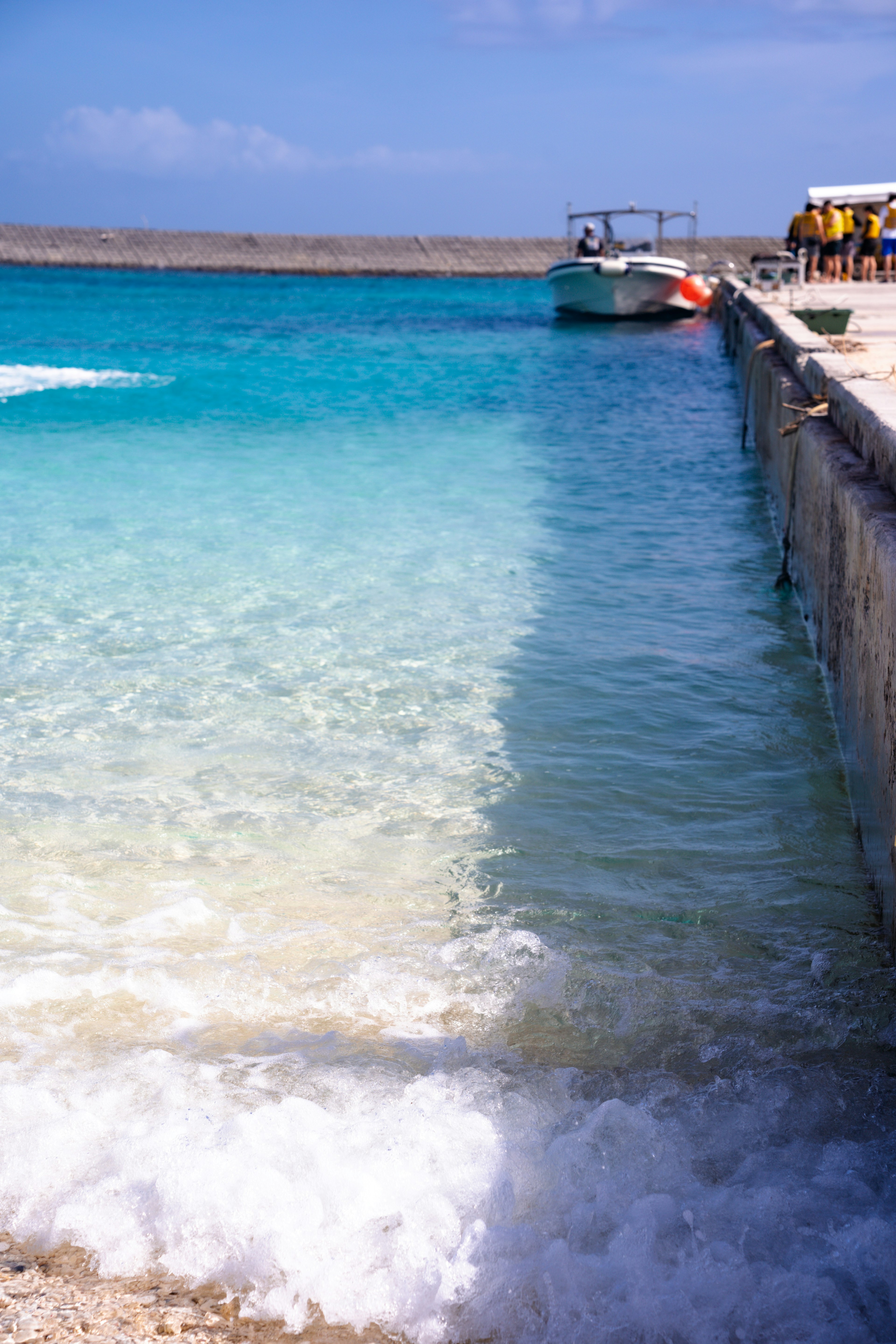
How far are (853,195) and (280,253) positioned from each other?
4557 centimetres

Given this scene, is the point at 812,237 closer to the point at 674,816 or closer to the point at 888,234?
the point at 888,234

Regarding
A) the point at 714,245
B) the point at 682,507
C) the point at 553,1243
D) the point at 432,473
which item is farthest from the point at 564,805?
the point at 714,245

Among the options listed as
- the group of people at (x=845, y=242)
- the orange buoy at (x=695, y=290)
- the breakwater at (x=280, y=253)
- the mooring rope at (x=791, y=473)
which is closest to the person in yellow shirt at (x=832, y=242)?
the group of people at (x=845, y=242)

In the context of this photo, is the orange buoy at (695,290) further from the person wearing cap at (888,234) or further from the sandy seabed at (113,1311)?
the sandy seabed at (113,1311)

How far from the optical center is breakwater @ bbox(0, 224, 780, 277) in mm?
60500

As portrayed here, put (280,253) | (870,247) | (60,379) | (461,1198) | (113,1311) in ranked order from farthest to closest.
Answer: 1. (280,253)
2. (870,247)
3. (60,379)
4. (461,1198)
5. (113,1311)

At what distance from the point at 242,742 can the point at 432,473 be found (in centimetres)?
658

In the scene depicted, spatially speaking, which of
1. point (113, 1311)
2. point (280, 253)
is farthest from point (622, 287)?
point (280, 253)

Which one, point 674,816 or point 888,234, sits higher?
point 888,234

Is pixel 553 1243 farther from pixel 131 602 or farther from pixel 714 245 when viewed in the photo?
pixel 714 245

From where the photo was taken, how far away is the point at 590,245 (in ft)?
95.2

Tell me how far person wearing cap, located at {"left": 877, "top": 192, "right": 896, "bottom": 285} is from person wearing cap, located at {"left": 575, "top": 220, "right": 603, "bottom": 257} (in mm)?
9438

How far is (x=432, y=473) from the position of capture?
35.9ft

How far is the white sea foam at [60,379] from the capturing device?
1717 cm
